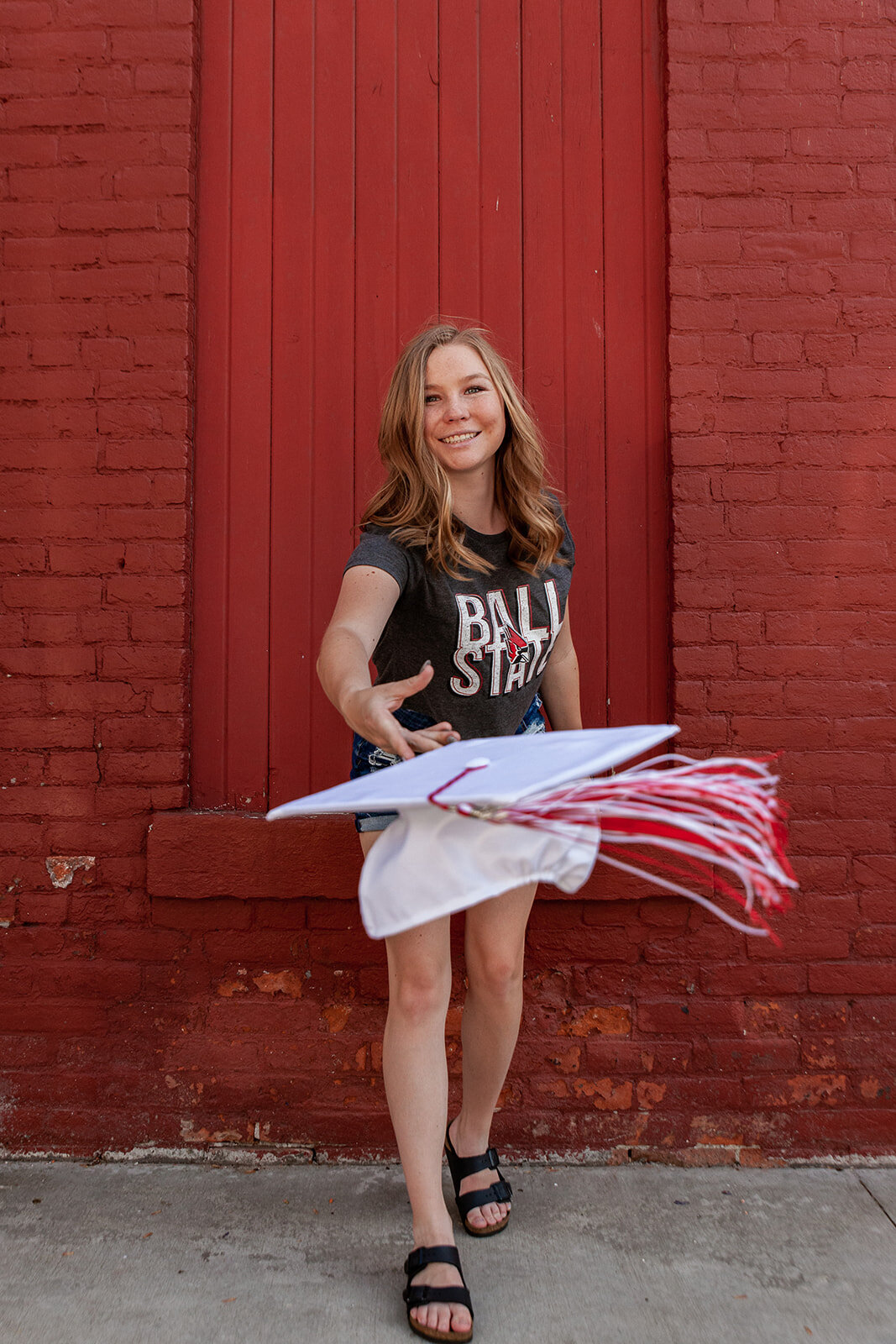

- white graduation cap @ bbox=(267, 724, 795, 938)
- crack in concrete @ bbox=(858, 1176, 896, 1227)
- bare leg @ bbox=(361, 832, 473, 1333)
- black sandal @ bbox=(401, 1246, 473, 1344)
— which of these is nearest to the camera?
white graduation cap @ bbox=(267, 724, 795, 938)

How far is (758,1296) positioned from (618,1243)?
32 centimetres

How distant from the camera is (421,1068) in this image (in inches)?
78.8

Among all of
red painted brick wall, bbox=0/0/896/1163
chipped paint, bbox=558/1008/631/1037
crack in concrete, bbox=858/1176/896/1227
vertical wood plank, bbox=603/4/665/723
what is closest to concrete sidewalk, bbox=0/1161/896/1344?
crack in concrete, bbox=858/1176/896/1227

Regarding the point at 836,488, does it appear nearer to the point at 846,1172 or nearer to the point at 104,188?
the point at 846,1172

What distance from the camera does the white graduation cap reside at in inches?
51.9

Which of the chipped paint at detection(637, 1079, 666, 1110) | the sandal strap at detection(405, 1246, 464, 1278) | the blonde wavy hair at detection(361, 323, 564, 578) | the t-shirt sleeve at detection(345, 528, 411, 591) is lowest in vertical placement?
the sandal strap at detection(405, 1246, 464, 1278)

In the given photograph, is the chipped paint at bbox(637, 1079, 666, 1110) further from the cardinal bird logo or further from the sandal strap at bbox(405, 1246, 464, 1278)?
the cardinal bird logo

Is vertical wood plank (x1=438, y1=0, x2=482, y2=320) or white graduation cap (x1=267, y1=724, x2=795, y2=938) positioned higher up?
vertical wood plank (x1=438, y1=0, x2=482, y2=320)

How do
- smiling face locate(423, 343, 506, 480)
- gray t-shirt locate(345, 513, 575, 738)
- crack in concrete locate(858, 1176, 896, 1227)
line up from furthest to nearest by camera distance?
1. crack in concrete locate(858, 1176, 896, 1227)
2. smiling face locate(423, 343, 506, 480)
3. gray t-shirt locate(345, 513, 575, 738)

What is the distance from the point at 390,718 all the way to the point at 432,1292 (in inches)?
46.2

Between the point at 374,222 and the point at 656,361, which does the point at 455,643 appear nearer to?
the point at 656,361

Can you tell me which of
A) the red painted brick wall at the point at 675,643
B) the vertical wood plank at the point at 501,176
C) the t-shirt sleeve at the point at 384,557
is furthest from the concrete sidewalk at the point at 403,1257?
the vertical wood plank at the point at 501,176

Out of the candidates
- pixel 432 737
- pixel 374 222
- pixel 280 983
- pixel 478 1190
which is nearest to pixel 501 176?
pixel 374 222

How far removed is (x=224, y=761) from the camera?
2.87m
